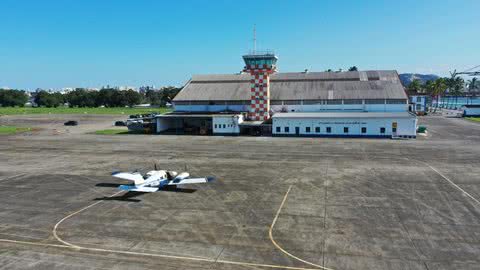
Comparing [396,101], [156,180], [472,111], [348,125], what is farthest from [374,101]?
[156,180]

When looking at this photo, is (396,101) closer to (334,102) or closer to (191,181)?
(334,102)

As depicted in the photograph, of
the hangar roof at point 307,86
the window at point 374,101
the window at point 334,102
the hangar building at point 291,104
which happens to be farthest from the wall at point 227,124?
the window at point 374,101

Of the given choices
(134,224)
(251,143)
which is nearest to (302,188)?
(134,224)

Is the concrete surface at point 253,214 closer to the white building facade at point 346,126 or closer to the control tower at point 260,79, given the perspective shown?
the white building facade at point 346,126

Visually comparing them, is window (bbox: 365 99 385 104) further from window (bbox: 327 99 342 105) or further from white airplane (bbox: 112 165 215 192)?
white airplane (bbox: 112 165 215 192)

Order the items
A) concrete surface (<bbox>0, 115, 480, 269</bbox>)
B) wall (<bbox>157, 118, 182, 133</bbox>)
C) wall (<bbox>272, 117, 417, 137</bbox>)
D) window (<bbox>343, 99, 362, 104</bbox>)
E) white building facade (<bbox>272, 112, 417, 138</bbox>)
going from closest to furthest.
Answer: concrete surface (<bbox>0, 115, 480, 269</bbox>) < wall (<bbox>272, 117, 417, 137</bbox>) < white building facade (<bbox>272, 112, 417, 138</bbox>) < wall (<bbox>157, 118, 182, 133</bbox>) < window (<bbox>343, 99, 362, 104</bbox>)

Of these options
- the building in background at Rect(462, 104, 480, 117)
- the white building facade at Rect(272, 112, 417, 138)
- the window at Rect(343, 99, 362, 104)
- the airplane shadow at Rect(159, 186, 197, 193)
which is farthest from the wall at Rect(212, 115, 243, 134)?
the building in background at Rect(462, 104, 480, 117)

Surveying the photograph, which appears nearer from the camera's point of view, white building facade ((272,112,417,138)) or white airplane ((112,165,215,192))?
white airplane ((112,165,215,192))
